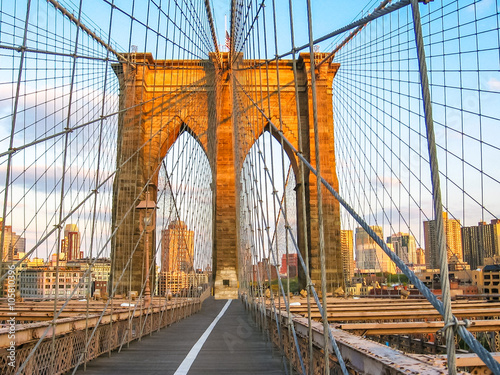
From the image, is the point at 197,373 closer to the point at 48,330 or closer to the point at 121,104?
the point at 48,330

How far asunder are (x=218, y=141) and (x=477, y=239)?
51.0 ft

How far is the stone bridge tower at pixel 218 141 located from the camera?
65.6 feet

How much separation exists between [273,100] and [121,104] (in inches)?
266

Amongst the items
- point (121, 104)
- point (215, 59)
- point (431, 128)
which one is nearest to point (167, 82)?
point (215, 59)

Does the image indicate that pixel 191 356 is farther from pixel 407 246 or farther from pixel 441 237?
pixel 407 246

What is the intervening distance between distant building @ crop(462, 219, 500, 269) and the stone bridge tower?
1023 cm

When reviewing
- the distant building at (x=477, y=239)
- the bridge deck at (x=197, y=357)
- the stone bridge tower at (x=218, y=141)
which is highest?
the stone bridge tower at (x=218, y=141)

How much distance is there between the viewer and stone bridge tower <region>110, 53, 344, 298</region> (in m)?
20.0

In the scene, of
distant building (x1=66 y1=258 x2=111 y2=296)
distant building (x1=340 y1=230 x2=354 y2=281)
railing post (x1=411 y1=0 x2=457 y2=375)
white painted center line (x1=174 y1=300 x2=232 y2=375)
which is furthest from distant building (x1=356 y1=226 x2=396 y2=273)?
railing post (x1=411 y1=0 x2=457 y2=375)

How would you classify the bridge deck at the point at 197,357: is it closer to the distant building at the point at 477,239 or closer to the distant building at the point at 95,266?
the distant building at the point at 95,266

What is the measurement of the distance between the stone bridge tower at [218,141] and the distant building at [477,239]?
10.2m

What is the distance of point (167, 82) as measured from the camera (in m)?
22.8

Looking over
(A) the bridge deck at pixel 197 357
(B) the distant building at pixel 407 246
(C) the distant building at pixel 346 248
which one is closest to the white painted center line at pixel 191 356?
(A) the bridge deck at pixel 197 357

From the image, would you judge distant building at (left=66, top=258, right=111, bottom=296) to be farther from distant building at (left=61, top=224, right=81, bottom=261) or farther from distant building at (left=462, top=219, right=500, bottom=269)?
distant building at (left=462, top=219, right=500, bottom=269)
